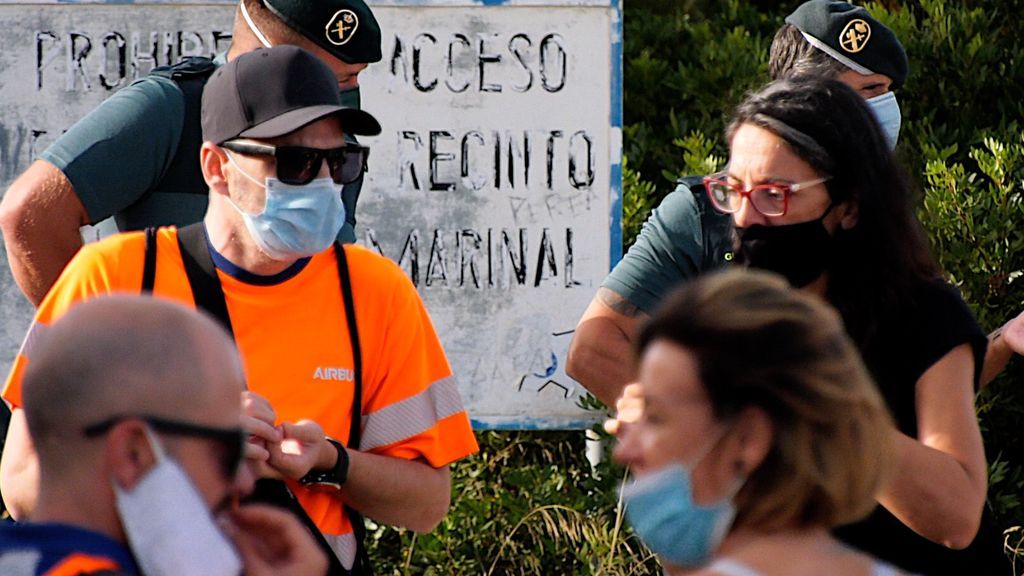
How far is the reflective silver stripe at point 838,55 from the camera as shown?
4.78 metres

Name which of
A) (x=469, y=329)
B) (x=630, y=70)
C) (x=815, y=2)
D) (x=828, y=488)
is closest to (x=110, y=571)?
(x=828, y=488)

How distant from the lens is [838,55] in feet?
15.7

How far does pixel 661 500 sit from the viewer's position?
2.38m

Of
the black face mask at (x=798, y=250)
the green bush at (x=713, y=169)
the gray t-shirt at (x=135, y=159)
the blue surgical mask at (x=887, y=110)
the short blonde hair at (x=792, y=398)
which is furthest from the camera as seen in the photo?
the green bush at (x=713, y=169)

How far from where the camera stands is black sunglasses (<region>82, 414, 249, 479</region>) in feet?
7.06

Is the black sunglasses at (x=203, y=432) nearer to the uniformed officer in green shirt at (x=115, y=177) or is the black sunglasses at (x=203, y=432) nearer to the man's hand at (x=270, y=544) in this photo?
the man's hand at (x=270, y=544)

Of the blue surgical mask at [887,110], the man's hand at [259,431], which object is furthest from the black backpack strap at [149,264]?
the blue surgical mask at [887,110]

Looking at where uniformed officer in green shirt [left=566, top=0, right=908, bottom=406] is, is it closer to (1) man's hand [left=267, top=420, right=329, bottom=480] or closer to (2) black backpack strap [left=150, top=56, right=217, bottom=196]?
(1) man's hand [left=267, top=420, right=329, bottom=480]

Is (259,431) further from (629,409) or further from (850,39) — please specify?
(850,39)

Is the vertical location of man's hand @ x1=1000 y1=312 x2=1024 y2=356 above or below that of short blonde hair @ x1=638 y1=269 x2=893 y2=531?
below

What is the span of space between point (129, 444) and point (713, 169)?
3924mm

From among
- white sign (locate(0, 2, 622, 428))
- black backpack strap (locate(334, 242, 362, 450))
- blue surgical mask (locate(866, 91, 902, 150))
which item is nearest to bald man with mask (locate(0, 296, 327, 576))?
black backpack strap (locate(334, 242, 362, 450))

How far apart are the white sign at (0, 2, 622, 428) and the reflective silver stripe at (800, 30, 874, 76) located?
1.19 metres

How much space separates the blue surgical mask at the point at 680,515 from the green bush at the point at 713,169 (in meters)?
3.12
